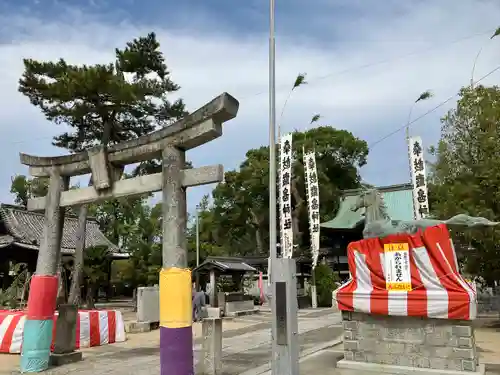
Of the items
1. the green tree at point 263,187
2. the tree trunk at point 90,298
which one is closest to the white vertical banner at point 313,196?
the tree trunk at point 90,298

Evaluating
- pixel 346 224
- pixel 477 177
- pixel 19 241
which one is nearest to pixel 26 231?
pixel 19 241

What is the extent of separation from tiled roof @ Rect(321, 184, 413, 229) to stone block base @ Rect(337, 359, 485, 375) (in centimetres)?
2383

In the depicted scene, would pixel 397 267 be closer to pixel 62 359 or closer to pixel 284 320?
pixel 284 320

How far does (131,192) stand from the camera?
28.7ft

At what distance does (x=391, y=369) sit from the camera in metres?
8.10

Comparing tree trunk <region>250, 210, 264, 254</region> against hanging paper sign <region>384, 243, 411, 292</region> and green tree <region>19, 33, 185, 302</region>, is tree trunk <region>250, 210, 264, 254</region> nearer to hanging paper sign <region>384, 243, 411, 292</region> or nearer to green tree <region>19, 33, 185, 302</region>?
green tree <region>19, 33, 185, 302</region>

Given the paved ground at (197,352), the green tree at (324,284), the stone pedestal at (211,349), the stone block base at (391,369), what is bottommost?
the paved ground at (197,352)

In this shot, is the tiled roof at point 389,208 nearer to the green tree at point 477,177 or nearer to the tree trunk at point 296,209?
the tree trunk at point 296,209

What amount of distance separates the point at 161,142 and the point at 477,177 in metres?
10.7

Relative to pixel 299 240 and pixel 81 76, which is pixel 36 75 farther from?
pixel 299 240

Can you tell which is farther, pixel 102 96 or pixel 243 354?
pixel 102 96

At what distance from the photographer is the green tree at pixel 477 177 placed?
13.7 metres

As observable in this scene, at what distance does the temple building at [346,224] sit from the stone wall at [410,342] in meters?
23.5

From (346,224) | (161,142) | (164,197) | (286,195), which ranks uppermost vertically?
(346,224)
